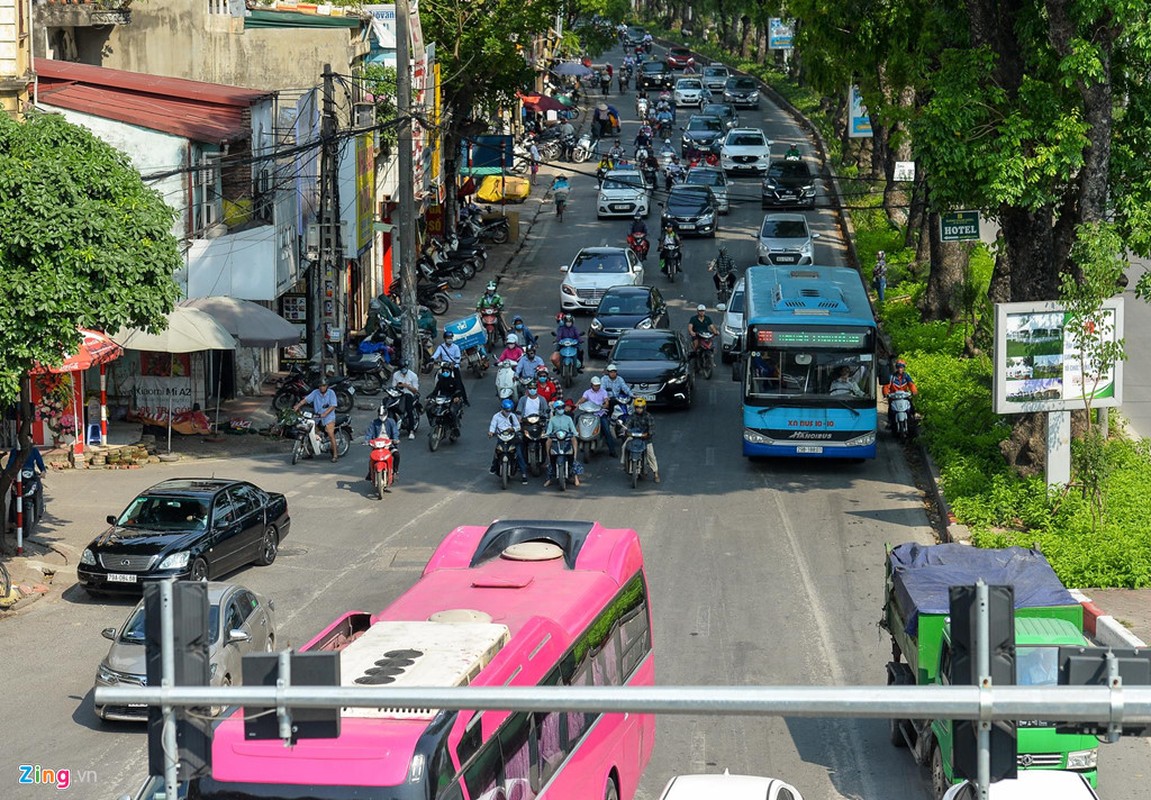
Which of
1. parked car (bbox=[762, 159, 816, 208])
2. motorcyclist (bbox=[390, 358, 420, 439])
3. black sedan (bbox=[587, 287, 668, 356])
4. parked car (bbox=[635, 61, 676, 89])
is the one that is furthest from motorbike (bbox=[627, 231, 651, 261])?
parked car (bbox=[635, 61, 676, 89])

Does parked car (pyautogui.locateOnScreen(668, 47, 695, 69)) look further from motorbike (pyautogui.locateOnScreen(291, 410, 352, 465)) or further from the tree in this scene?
the tree

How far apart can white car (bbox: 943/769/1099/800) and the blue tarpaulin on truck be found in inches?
100

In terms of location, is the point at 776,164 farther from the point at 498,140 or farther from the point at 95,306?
the point at 95,306

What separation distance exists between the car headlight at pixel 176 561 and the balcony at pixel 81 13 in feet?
61.6

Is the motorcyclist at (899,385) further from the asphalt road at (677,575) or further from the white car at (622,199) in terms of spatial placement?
the white car at (622,199)

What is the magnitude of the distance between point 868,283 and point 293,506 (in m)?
24.0

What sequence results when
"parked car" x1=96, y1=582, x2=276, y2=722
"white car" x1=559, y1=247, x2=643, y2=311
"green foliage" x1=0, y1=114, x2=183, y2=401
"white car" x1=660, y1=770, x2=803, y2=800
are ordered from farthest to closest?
"white car" x1=559, y1=247, x2=643, y2=311
"green foliage" x1=0, y1=114, x2=183, y2=401
"parked car" x1=96, y1=582, x2=276, y2=722
"white car" x1=660, y1=770, x2=803, y2=800

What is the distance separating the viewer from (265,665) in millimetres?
7012

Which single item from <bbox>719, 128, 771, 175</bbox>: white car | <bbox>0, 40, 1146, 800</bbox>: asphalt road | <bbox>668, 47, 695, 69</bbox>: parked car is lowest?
<bbox>0, 40, 1146, 800</bbox>: asphalt road

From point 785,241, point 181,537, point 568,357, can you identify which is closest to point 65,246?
point 181,537

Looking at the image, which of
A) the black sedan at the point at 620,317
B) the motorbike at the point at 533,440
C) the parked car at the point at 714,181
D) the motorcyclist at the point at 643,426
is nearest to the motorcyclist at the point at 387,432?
the motorbike at the point at 533,440

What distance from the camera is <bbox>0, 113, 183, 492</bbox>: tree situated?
19.9 metres

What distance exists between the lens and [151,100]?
33750mm

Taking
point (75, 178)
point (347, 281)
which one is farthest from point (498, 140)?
point (75, 178)
